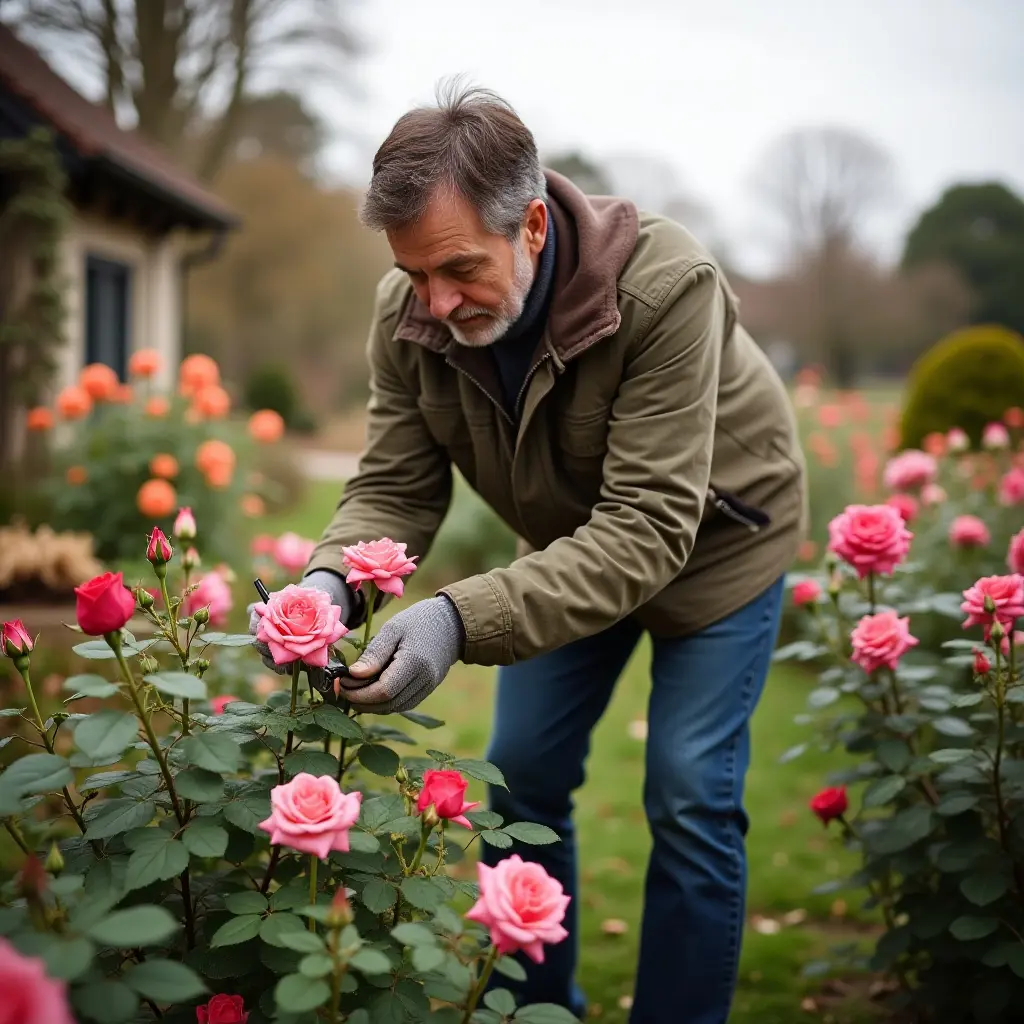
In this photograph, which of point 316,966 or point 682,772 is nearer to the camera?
point 316,966

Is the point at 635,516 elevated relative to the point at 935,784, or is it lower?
elevated

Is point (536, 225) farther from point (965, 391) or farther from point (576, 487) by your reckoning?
point (965, 391)

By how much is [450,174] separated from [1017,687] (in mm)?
1317

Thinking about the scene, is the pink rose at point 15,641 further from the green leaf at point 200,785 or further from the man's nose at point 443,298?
the man's nose at point 443,298

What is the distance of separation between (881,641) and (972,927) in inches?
20.7

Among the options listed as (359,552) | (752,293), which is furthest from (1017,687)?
(752,293)

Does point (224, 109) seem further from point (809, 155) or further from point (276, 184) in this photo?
point (809, 155)

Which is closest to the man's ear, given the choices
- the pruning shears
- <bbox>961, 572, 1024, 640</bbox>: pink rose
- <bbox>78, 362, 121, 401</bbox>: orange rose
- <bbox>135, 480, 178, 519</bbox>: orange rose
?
the pruning shears

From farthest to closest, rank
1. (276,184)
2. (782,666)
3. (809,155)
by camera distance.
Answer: (809,155) < (276,184) < (782,666)

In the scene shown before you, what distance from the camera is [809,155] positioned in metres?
29.7

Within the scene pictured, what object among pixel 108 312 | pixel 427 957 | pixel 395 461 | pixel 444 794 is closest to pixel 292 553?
pixel 395 461

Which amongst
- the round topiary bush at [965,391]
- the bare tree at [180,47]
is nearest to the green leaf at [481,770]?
the round topiary bush at [965,391]

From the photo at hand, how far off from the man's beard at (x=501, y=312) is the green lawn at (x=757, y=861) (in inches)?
56.5

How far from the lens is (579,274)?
6.20 feet
